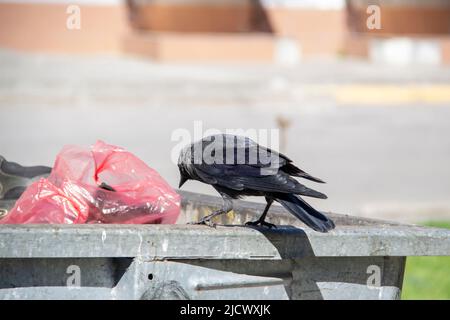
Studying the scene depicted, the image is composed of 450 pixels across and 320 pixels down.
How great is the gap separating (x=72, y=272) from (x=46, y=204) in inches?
23.9

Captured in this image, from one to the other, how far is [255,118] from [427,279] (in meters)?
8.36

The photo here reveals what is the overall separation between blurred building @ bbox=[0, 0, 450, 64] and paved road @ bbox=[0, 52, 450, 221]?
44.0 inches

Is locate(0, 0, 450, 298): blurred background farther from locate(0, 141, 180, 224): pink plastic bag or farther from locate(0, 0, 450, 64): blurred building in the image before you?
locate(0, 141, 180, 224): pink plastic bag

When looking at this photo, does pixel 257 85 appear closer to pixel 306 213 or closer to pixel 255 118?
pixel 255 118

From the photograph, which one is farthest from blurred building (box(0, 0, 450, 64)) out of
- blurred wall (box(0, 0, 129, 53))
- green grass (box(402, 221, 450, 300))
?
green grass (box(402, 221, 450, 300))

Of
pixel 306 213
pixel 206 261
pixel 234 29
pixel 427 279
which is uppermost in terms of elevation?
pixel 234 29

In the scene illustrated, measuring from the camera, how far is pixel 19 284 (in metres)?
3.01

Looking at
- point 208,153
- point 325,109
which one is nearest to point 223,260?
point 208,153

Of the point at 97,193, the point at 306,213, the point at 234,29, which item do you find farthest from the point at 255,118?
the point at 306,213

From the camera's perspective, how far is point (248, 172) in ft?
10.9

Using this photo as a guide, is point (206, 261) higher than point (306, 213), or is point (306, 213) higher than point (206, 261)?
point (306, 213)

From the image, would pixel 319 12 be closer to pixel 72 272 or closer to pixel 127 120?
pixel 127 120

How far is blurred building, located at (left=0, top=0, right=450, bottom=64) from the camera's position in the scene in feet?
73.0

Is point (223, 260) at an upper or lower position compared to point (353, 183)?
upper
